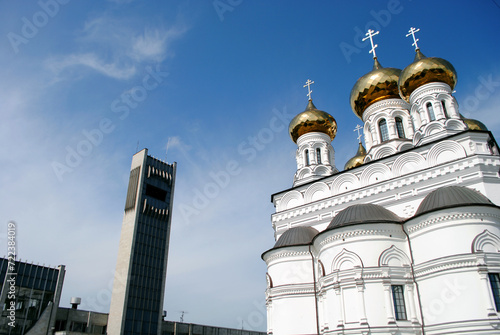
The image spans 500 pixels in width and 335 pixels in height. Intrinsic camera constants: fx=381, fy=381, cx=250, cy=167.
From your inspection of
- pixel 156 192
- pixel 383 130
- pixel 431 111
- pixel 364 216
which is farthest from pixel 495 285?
pixel 156 192

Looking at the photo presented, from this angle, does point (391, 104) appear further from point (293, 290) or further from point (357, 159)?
point (293, 290)

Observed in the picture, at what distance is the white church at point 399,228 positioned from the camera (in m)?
9.77

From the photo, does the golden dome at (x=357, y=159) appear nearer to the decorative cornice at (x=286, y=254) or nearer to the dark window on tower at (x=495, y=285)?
the decorative cornice at (x=286, y=254)

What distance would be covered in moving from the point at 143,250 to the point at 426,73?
2206cm

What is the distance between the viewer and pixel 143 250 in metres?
28.1

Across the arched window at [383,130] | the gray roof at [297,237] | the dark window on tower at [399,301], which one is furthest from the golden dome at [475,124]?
the dark window on tower at [399,301]

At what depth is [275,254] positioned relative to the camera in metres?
13.6

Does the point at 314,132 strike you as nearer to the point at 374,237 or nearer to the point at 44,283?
the point at 374,237

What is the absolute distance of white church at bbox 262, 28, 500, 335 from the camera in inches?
385

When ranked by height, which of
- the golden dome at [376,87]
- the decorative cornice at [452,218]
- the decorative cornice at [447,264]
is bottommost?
the decorative cornice at [447,264]

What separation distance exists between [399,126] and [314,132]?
12.8 ft

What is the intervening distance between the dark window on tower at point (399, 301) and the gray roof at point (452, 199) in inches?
86.7

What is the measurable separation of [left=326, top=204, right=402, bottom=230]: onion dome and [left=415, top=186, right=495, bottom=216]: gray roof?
98cm

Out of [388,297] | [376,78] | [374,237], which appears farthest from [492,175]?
[376,78]
